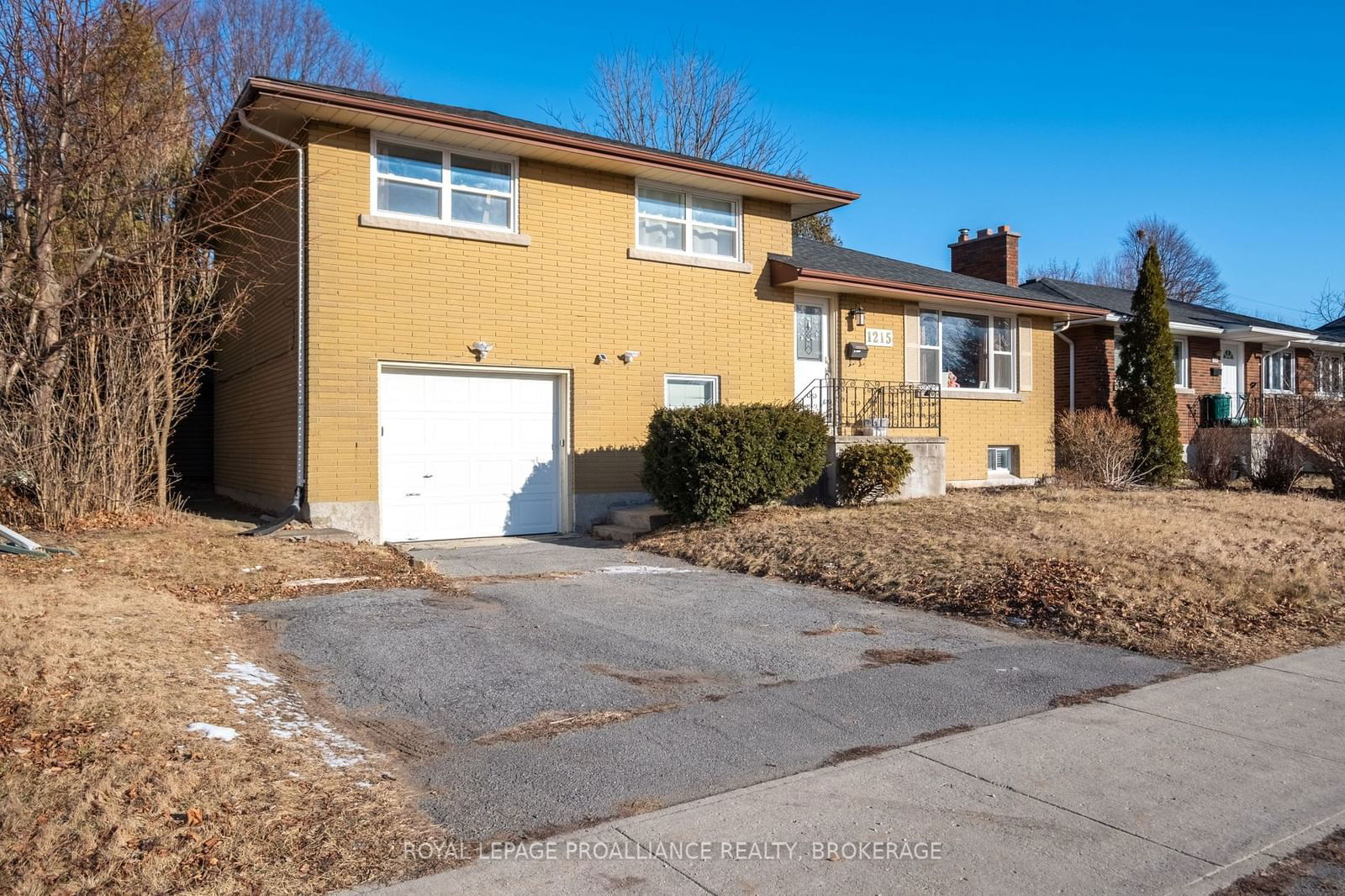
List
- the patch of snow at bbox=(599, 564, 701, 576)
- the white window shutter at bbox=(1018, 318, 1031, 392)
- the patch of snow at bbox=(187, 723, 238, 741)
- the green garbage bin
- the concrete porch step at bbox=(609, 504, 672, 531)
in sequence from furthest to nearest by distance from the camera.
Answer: the green garbage bin, the white window shutter at bbox=(1018, 318, 1031, 392), the concrete porch step at bbox=(609, 504, 672, 531), the patch of snow at bbox=(599, 564, 701, 576), the patch of snow at bbox=(187, 723, 238, 741)

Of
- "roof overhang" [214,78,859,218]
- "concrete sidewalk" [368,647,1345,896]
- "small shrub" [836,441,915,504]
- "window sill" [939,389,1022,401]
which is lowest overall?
"concrete sidewalk" [368,647,1345,896]

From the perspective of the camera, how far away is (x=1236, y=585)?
331 inches

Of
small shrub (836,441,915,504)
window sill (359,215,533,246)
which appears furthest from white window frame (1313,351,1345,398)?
window sill (359,215,533,246)

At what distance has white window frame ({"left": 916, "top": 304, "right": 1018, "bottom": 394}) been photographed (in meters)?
17.7

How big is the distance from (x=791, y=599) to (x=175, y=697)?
207 inches

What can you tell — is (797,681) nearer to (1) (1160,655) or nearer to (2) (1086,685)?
(2) (1086,685)

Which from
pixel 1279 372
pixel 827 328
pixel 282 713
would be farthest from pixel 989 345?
pixel 282 713

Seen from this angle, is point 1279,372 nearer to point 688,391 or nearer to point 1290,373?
point 1290,373

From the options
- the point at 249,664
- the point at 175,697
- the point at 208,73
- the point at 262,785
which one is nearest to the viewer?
the point at 262,785

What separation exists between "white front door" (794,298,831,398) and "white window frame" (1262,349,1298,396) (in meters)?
15.6

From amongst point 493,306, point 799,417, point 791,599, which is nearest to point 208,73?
point 493,306

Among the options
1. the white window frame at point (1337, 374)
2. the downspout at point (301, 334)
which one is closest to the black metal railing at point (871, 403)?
the downspout at point (301, 334)

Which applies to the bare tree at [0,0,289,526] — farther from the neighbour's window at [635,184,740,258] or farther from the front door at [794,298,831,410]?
the front door at [794,298,831,410]

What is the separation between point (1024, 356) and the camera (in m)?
19.0
